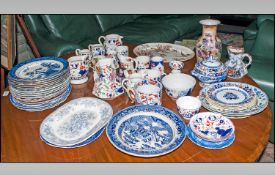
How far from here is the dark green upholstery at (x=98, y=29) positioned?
2483 millimetres

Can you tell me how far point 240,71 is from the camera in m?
1.64

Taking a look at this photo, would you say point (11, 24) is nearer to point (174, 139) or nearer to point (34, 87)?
point (34, 87)

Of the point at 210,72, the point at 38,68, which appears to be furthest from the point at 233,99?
the point at 38,68

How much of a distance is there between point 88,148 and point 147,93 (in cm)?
33

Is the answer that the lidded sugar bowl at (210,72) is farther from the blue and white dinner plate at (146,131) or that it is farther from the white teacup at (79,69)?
the white teacup at (79,69)

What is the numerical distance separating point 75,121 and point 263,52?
185 cm

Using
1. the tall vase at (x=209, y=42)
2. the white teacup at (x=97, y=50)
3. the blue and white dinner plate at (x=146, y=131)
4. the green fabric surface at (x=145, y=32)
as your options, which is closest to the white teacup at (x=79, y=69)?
the white teacup at (x=97, y=50)

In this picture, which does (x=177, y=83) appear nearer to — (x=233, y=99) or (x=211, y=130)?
(x=233, y=99)

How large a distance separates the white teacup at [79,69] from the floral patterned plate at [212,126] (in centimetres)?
62

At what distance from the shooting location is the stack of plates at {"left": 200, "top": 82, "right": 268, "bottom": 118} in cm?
133

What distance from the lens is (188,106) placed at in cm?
135

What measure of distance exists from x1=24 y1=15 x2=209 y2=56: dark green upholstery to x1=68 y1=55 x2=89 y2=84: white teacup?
0.77 metres

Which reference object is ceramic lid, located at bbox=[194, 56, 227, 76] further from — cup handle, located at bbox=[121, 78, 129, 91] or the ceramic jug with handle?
cup handle, located at bbox=[121, 78, 129, 91]

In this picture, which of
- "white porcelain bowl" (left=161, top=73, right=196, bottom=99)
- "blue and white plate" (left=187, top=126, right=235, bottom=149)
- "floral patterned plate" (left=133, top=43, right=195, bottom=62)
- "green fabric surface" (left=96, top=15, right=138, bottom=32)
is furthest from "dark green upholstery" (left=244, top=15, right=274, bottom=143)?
"green fabric surface" (left=96, top=15, right=138, bottom=32)
